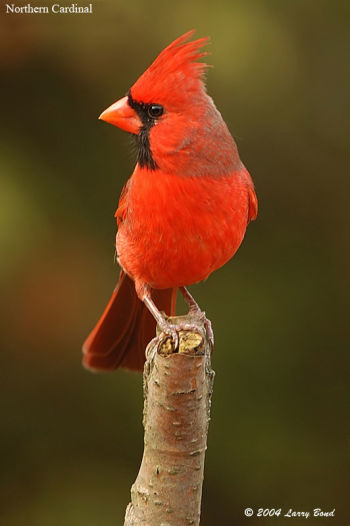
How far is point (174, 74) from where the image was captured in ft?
7.67

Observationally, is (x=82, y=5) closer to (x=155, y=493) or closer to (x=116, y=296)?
(x=116, y=296)

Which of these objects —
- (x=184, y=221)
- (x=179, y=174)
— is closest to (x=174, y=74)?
(x=179, y=174)

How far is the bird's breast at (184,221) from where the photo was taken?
238cm

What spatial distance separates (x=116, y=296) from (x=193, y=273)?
22.3 inches

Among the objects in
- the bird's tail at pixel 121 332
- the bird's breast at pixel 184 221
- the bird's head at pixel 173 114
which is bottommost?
the bird's tail at pixel 121 332

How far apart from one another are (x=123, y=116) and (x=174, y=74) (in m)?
0.18

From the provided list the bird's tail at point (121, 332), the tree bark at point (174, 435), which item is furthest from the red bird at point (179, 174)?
the bird's tail at point (121, 332)

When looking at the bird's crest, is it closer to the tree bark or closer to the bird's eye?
the bird's eye

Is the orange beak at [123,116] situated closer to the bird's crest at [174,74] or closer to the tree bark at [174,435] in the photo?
the bird's crest at [174,74]

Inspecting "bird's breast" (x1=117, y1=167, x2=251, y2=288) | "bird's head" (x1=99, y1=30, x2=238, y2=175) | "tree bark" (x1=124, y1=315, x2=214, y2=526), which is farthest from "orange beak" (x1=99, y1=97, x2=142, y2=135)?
"tree bark" (x1=124, y1=315, x2=214, y2=526)

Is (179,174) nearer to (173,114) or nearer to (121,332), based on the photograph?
(173,114)

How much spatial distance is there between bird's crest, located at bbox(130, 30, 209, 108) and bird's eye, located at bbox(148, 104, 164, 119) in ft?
0.06

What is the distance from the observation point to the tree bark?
6.85ft

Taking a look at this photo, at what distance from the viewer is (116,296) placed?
2.99 meters
